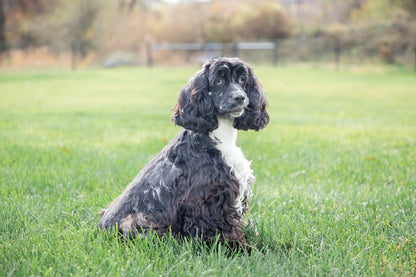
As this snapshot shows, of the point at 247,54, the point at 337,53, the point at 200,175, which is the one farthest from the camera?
the point at 247,54

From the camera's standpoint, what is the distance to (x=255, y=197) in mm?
4160

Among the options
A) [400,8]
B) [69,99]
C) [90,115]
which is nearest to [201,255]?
[90,115]

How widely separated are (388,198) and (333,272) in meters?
1.68

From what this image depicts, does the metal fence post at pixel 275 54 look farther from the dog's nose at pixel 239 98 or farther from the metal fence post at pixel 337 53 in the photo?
the dog's nose at pixel 239 98

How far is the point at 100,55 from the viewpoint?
39.6 metres

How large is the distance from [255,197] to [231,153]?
50.8 inches

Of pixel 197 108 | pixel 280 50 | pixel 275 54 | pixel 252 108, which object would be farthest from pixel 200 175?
pixel 280 50

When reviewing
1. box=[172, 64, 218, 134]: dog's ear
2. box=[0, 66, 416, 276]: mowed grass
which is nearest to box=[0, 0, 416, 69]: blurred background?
box=[0, 66, 416, 276]: mowed grass

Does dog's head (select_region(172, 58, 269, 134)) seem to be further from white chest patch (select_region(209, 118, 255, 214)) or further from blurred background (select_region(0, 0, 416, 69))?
blurred background (select_region(0, 0, 416, 69))

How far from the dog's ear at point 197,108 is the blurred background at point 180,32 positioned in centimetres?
3048

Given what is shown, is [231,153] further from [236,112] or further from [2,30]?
[2,30]

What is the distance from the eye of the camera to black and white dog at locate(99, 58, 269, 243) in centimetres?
293

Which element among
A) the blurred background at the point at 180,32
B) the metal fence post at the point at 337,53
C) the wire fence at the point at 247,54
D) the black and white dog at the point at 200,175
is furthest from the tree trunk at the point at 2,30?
the black and white dog at the point at 200,175

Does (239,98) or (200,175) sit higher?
(239,98)
